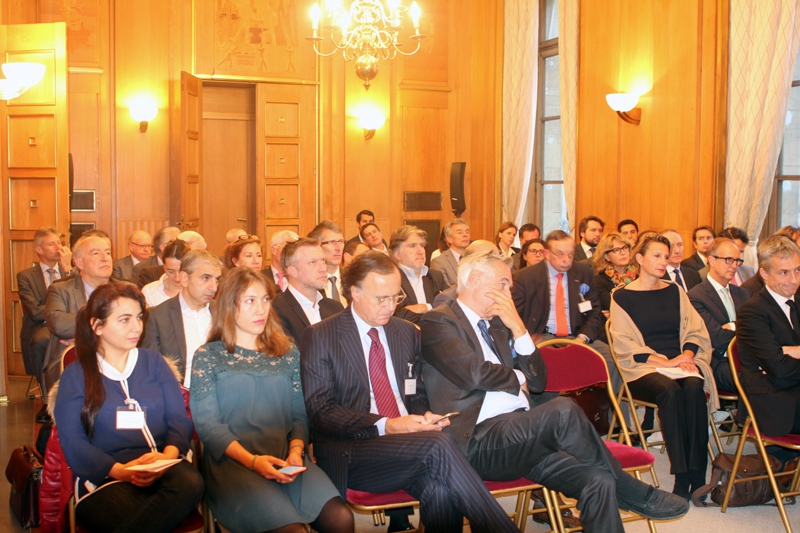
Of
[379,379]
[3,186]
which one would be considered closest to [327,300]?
[379,379]

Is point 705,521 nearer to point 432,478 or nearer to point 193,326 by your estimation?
point 432,478

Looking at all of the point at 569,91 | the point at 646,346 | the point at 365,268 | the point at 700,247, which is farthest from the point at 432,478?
the point at 569,91

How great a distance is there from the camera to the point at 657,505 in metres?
3.19

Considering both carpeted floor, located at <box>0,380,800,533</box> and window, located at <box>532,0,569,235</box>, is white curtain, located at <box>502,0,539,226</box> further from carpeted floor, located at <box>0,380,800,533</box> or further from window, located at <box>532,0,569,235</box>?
carpeted floor, located at <box>0,380,800,533</box>

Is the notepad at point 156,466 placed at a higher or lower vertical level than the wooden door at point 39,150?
lower

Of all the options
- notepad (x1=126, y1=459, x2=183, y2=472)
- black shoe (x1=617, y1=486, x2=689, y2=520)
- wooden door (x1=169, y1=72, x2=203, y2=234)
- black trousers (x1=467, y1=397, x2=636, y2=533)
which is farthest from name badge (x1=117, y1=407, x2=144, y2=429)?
wooden door (x1=169, y1=72, x2=203, y2=234)

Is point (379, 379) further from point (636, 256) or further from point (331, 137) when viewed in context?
point (331, 137)

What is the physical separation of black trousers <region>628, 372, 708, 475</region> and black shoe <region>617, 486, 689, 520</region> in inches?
41.3

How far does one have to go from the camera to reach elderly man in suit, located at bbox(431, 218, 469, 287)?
7.38m

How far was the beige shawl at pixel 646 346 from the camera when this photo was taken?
4559mm

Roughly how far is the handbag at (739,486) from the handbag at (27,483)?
10.7ft

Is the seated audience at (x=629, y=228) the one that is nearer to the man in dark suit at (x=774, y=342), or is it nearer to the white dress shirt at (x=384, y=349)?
the man in dark suit at (x=774, y=342)

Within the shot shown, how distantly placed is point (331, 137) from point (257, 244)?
5.61 metres

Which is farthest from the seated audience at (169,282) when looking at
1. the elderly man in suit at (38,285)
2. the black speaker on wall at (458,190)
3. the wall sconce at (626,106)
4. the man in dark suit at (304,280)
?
the black speaker on wall at (458,190)
